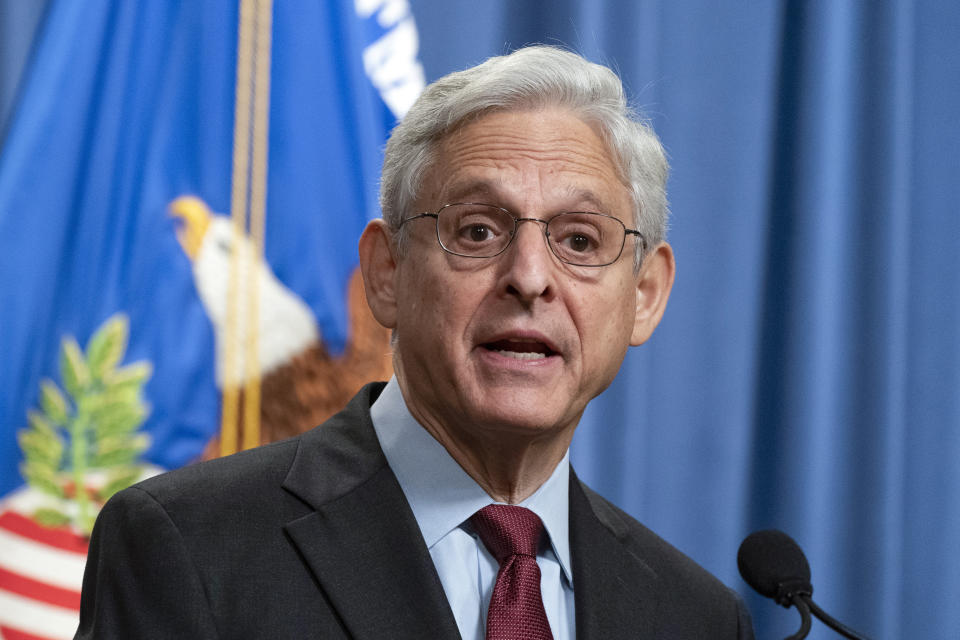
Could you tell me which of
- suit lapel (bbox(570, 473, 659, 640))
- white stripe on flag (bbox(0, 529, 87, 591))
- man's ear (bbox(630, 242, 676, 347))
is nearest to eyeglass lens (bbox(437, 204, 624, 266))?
man's ear (bbox(630, 242, 676, 347))

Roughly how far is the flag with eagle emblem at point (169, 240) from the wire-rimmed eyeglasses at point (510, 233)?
50.2 inches

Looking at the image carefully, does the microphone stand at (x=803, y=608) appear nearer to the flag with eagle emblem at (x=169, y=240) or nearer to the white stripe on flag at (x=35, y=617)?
the flag with eagle emblem at (x=169, y=240)

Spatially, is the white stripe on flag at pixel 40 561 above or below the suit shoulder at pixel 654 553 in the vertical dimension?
below

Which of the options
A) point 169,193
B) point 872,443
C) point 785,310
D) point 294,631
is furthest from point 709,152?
point 294,631

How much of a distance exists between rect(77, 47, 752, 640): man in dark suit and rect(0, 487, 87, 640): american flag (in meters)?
1.23

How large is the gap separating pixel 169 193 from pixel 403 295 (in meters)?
1.35

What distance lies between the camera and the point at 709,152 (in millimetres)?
3309

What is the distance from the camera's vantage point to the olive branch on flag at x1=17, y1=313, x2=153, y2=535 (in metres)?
2.65

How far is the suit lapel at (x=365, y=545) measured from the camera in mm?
1472

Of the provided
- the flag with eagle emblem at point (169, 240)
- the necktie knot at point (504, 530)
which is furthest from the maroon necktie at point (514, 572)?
the flag with eagle emblem at point (169, 240)

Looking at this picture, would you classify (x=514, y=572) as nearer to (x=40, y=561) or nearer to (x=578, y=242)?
(x=578, y=242)

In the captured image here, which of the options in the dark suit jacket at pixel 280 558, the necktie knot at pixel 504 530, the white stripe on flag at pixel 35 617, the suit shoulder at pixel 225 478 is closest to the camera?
the dark suit jacket at pixel 280 558

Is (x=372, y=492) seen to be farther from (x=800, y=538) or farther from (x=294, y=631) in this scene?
(x=800, y=538)

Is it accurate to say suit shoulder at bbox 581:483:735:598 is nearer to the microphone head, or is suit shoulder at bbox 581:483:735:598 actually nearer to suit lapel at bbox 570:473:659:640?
suit lapel at bbox 570:473:659:640
